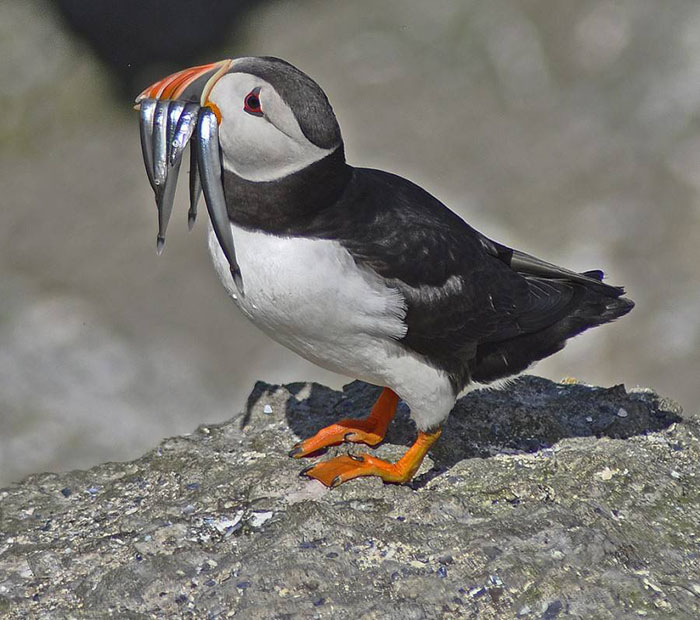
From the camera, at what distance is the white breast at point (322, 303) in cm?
373

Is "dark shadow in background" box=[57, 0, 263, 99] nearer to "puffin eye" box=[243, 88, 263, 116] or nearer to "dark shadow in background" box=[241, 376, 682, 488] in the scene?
"dark shadow in background" box=[241, 376, 682, 488]

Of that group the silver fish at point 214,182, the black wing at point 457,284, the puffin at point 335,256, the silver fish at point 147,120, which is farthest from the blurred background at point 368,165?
the silver fish at point 147,120

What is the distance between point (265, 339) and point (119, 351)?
133 centimetres

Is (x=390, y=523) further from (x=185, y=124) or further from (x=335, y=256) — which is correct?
(x=185, y=124)

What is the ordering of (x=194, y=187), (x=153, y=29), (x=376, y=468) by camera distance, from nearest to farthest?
(x=194, y=187) < (x=376, y=468) < (x=153, y=29)

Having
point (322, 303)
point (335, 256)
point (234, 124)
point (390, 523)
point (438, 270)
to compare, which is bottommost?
point (390, 523)

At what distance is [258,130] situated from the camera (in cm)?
354

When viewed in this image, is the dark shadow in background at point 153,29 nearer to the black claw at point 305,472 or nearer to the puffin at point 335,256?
the puffin at point 335,256

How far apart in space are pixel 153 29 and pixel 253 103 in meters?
6.97

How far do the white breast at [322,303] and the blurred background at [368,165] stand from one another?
4641mm

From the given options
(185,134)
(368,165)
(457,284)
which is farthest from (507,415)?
(368,165)

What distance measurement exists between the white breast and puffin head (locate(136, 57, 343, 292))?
19 centimetres

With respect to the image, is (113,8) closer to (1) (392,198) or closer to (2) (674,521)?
(1) (392,198)

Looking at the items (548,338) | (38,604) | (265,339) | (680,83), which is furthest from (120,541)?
(680,83)
